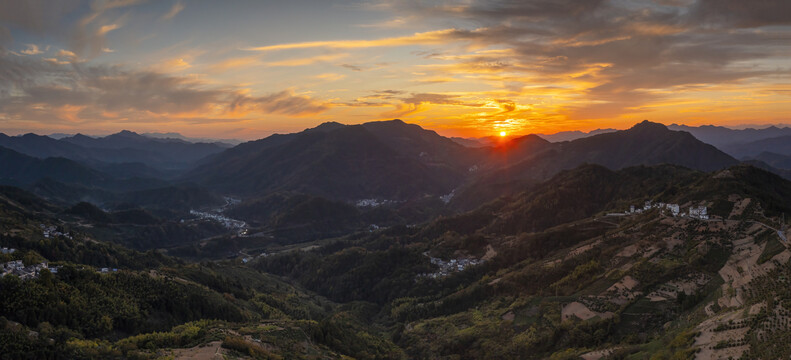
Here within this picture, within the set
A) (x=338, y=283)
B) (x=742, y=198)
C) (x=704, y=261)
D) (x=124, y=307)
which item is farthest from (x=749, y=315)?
(x=338, y=283)

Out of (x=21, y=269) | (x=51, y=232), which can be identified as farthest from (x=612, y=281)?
(x=51, y=232)

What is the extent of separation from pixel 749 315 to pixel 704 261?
80.8 feet

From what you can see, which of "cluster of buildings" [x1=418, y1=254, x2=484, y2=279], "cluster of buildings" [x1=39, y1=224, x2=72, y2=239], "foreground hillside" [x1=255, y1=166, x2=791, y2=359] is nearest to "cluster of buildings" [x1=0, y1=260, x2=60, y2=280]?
"cluster of buildings" [x1=39, y1=224, x2=72, y2=239]

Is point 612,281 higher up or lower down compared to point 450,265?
higher up

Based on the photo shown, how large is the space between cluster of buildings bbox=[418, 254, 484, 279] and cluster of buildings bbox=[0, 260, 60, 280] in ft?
326

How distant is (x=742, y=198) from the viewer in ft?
248

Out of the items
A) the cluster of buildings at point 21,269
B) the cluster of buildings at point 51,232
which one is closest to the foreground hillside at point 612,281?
the cluster of buildings at point 21,269

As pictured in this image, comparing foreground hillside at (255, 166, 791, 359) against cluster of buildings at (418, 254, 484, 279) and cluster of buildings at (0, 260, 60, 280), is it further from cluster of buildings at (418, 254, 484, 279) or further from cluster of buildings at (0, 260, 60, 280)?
cluster of buildings at (0, 260, 60, 280)

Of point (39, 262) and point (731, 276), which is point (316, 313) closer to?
point (39, 262)

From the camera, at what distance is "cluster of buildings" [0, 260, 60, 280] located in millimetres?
54591

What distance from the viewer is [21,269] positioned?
57.5 meters

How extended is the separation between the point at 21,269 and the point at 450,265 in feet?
363

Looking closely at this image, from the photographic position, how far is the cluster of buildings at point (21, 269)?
5459 cm

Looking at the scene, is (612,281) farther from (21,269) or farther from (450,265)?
(21,269)
